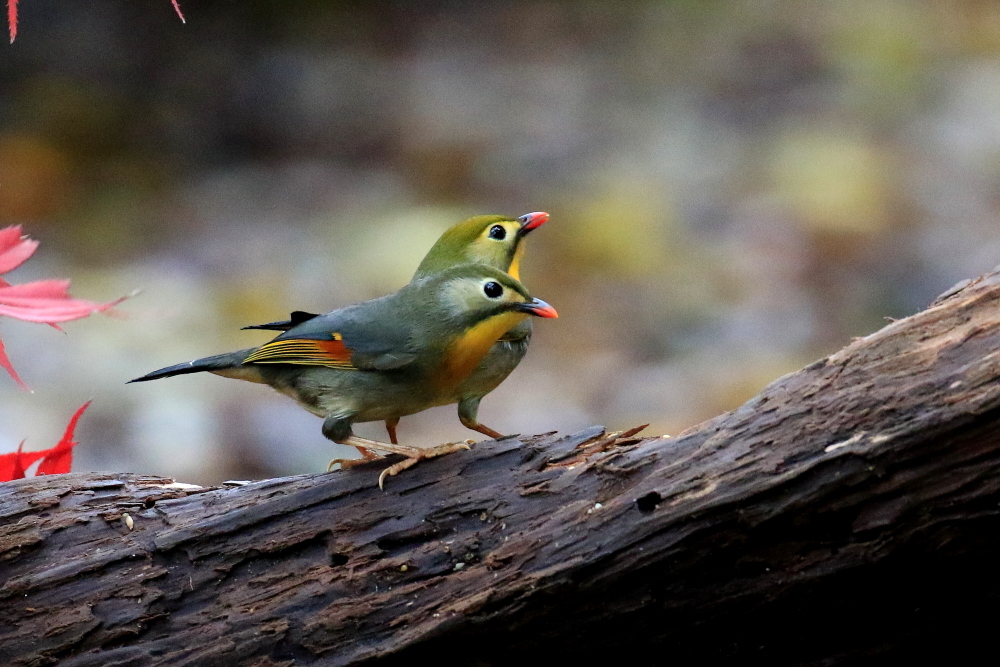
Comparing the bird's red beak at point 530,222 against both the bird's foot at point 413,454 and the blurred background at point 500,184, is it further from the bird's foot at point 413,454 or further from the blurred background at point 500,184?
the blurred background at point 500,184

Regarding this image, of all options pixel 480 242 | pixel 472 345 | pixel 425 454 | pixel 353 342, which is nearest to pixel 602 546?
pixel 425 454

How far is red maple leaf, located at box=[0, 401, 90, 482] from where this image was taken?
3.01 meters

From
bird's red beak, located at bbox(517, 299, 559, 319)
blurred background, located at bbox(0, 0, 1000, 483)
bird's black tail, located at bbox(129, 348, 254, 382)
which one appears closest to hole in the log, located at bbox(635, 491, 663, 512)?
bird's red beak, located at bbox(517, 299, 559, 319)

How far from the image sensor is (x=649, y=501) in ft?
7.93

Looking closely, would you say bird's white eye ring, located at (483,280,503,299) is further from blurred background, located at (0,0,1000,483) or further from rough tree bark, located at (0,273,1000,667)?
blurred background, located at (0,0,1000,483)

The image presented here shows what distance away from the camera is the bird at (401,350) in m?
3.06

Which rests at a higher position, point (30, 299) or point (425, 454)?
point (30, 299)

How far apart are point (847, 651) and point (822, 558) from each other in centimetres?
27

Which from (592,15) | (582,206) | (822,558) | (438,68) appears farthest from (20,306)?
(592,15)

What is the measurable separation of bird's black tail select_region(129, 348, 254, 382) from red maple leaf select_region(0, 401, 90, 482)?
0.76ft

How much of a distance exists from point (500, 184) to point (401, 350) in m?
4.60

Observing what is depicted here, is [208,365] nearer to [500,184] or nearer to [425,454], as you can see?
[425,454]

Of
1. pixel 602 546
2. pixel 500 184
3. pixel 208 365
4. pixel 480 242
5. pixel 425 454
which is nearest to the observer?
pixel 602 546

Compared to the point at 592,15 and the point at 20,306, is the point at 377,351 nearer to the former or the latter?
the point at 20,306
